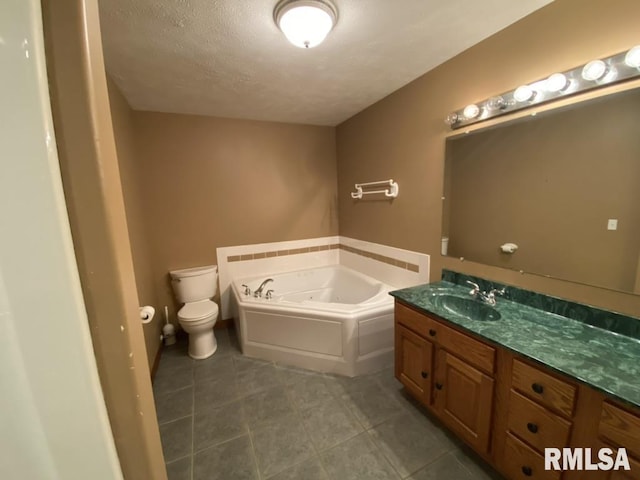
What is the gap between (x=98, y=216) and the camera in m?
0.40

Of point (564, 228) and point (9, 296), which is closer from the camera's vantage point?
point (9, 296)

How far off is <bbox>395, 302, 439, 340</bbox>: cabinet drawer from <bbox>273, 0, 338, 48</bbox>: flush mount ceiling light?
1698 millimetres

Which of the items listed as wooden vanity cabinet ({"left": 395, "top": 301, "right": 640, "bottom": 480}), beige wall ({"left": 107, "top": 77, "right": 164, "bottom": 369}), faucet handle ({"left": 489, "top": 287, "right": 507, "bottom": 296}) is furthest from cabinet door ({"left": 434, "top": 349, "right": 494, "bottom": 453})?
beige wall ({"left": 107, "top": 77, "right": 164, "bottom": 369})

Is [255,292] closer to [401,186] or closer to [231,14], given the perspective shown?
[401,186]

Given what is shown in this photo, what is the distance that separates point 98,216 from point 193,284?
2552 mm

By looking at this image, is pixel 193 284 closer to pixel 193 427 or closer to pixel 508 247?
pixel 193 427

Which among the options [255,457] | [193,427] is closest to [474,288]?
[255,457]

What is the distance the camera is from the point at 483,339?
130 centimetres

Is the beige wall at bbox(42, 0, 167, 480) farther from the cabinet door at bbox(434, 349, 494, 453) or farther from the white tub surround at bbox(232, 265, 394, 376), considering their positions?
the white tub surround at bbox(232, 265, 394, 376)

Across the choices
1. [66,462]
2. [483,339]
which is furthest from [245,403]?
[66,462]

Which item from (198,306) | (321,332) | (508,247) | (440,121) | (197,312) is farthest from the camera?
(198,306)

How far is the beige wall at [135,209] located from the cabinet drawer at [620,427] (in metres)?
2.68

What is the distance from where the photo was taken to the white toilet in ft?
7.93

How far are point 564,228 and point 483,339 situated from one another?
769 mm
